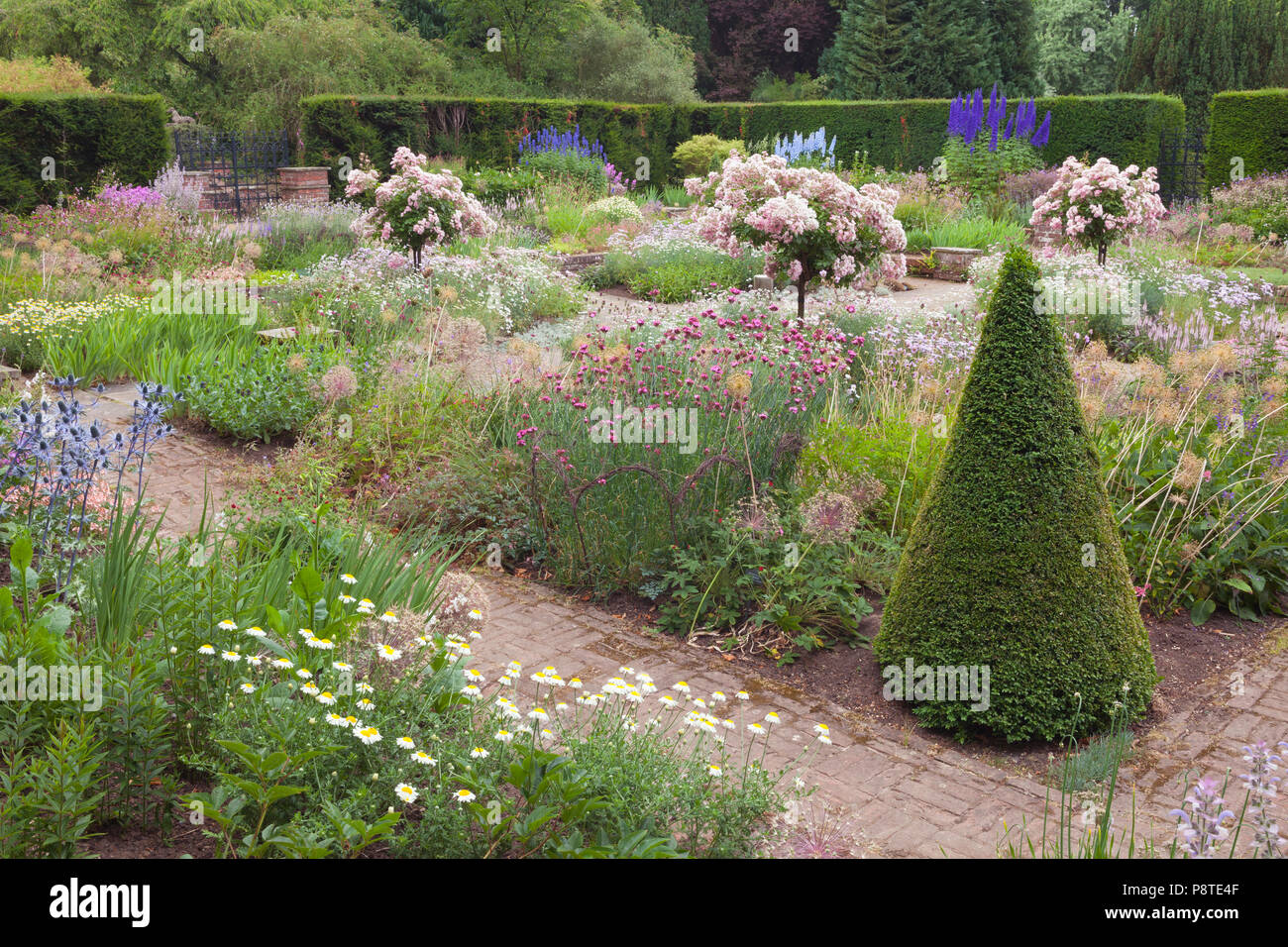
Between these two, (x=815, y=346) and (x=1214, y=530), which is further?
(x=815, y=346)

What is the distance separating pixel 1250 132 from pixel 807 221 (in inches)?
567

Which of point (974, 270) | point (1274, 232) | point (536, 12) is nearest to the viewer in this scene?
point (974, 270)

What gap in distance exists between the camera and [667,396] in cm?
588

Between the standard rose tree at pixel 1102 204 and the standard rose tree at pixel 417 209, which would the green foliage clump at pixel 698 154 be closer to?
the standard rose tree at pixel 1102 204

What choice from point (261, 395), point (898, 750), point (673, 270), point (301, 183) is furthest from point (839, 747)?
point (301, 183)

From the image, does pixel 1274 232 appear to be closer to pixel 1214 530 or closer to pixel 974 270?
pixel 974 270

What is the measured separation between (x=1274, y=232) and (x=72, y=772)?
1665 centimetres

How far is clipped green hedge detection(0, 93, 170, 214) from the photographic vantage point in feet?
46.4

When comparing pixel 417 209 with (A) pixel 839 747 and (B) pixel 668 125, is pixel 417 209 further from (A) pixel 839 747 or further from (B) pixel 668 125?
(B) pixel 668 125

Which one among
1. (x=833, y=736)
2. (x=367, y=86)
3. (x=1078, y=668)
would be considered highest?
(x=367, y=86)

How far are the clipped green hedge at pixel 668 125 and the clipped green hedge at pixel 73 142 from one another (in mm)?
3091

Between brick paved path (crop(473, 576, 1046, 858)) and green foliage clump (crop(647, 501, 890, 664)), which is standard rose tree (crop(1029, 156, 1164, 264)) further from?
brick paved path (crop(473, 576, 1046, 858))

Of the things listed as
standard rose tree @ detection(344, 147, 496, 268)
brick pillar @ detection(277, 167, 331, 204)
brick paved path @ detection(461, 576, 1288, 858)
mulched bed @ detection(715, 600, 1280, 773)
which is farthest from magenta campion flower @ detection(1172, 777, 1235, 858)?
brick pillar @ detection(277, 167, 331, 204)
